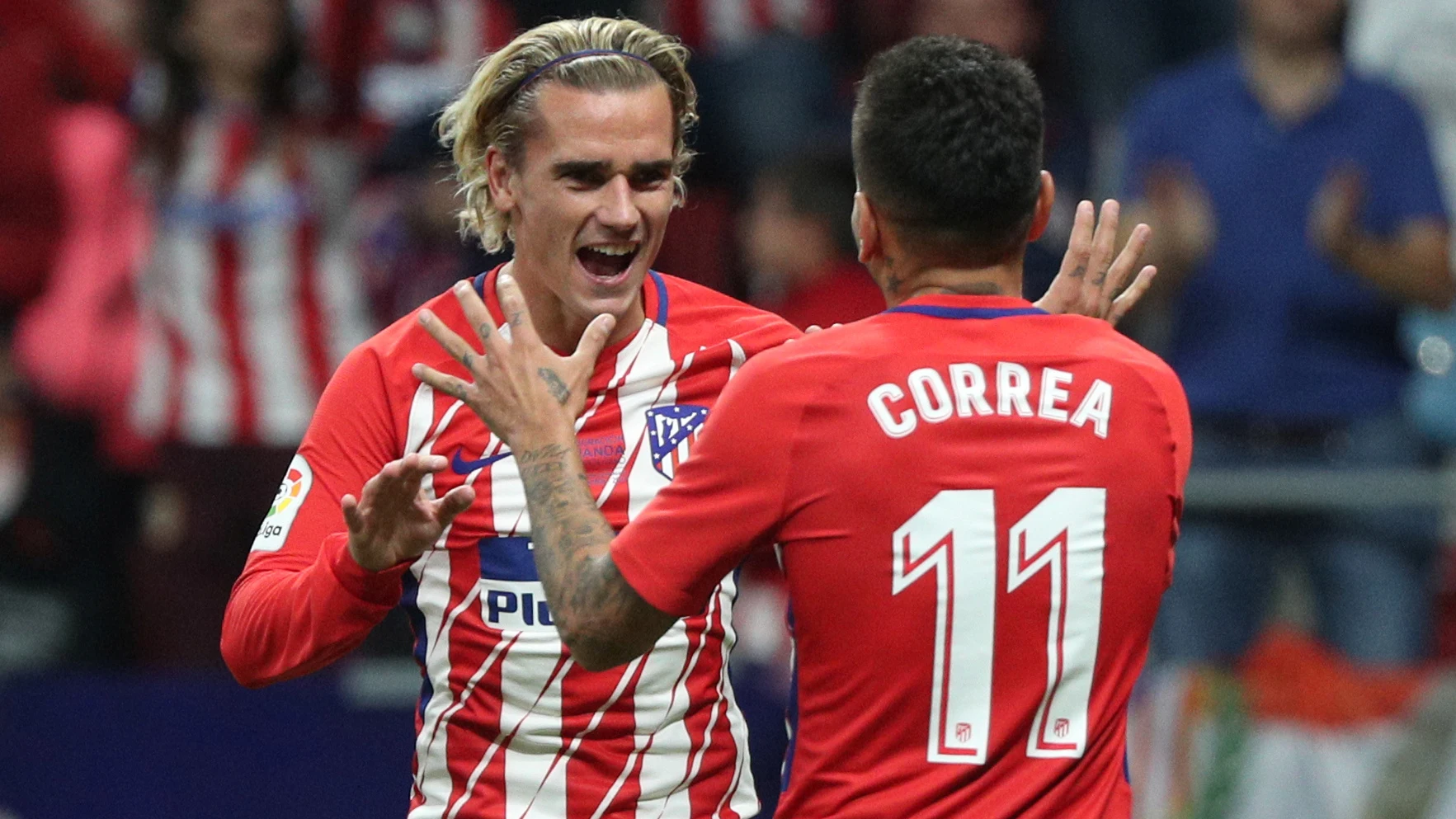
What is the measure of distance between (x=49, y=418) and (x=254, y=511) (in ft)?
2.54

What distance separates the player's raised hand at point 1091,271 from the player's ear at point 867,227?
0.47 metres

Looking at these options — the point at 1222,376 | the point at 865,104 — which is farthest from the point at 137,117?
the point at 865,104

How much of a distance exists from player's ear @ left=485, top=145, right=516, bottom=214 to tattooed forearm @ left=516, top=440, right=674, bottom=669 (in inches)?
27.5

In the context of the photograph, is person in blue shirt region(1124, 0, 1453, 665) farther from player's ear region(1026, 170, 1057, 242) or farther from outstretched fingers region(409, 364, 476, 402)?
outstretched fingers region(409, 364, 476, 402)

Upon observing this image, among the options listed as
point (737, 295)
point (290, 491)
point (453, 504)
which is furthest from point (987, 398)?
point (737, 295)

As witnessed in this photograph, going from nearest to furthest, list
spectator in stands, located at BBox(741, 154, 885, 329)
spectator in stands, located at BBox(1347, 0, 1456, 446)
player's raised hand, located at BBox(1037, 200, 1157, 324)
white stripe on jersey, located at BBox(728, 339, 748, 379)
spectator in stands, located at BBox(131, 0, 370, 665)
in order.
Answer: player's raised hand, located at BBox(1037, 200, 1157, 324), white stripe on jersey, located at BBox(728, 339, 748, 379), spectator in stands, located at BBox(741, 154, 885, 329), spectator in stands, located at BBox(1347, 0, 1456, 446), spectator in stands, located at BBox(131, 0, 370, 665)

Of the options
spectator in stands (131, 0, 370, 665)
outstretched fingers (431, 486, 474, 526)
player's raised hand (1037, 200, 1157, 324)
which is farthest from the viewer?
spectator in stands (131, 0, 370, 665)

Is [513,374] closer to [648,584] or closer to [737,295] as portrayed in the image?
[648,584]

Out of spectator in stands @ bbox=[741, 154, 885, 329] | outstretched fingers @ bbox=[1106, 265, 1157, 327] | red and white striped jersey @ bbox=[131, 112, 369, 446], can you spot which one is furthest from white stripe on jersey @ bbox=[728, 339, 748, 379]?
red and white striped jersey @ bbox=[131, 112, 369, 446]

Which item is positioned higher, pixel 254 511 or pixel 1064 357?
pixel 1064 357

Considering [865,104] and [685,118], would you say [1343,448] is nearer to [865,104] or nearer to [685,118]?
[685,118]

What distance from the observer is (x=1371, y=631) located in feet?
19.5

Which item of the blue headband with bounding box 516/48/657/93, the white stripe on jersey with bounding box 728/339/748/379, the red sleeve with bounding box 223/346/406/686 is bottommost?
the red sleeve with bounding box 223/346/406/686

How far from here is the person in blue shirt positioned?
594 centimetres
